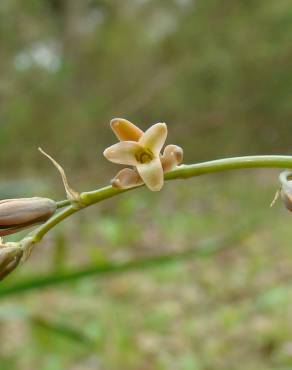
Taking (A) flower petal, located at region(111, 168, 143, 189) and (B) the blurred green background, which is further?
(B) the blurred green background

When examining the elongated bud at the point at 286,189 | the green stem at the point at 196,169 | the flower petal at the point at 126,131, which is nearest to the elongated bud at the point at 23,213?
the green stem at the point at 196,169

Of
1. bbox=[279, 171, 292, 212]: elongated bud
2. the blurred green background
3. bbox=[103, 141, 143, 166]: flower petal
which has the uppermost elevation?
the blurred green background

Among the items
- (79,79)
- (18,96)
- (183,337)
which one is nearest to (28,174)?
(18,96)

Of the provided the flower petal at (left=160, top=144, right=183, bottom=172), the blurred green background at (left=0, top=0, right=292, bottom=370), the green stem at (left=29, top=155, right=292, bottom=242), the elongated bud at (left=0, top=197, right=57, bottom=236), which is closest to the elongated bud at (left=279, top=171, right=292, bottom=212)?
the green stem at (left=29, top=155, right=292, bottom=242)

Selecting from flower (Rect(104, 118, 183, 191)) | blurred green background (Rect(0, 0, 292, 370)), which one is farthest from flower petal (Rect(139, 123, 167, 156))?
blurred green background (Rect(0, 0, 292, 370))

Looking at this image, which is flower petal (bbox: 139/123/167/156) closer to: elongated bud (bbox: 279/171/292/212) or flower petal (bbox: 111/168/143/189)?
flower petal (bbox: 111/168/143/189)

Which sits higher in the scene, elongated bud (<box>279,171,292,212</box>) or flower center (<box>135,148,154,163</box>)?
flower center (<box>135,148,154,163</box>)

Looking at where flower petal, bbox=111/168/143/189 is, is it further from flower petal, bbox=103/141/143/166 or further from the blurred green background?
the blurred green background

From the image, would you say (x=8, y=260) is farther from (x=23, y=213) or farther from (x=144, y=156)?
(x=144, y=156)
